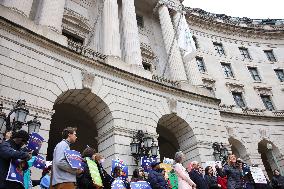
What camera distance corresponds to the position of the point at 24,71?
42.1 ft

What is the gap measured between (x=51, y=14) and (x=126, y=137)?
8.37 m

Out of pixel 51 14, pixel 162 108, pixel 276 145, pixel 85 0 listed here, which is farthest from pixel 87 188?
pixel 276 145

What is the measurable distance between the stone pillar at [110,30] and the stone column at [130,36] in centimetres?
89

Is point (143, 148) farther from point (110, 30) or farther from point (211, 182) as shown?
point (110, 30)

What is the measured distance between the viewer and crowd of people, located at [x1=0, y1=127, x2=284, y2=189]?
18.5ft

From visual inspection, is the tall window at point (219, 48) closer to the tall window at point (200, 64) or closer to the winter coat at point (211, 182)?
the tall window at point (200, 64)

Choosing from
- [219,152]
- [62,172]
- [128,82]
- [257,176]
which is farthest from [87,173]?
[219,152]

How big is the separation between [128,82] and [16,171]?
1148cm

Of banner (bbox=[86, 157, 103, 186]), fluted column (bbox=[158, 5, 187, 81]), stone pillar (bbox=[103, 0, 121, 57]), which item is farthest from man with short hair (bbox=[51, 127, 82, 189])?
fluted column (bbox=[158, 5, 187, 81])

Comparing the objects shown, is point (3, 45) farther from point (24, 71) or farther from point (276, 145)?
point (276, 145)

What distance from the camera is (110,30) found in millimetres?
19109

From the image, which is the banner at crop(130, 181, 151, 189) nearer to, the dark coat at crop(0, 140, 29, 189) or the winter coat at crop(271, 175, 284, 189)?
the dark coat at crop(0, 140, 29, 189)

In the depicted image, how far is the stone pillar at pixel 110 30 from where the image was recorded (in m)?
18.2

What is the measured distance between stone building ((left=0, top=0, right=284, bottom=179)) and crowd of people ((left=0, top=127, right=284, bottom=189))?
480 centimetres
